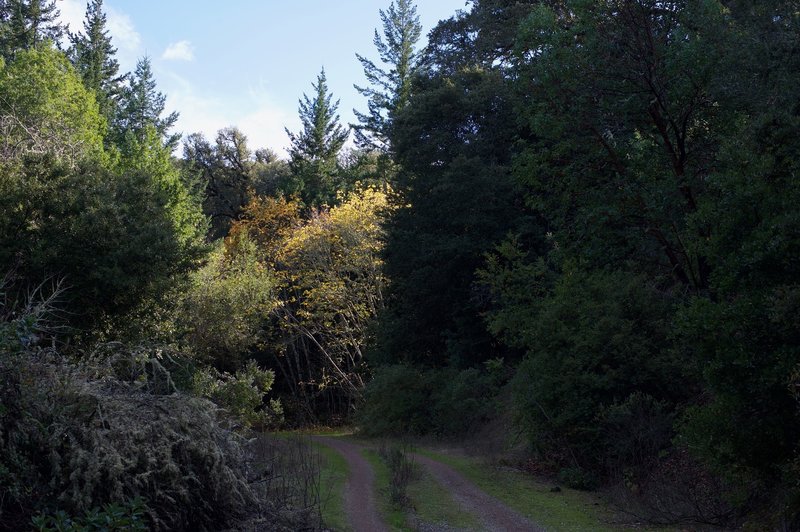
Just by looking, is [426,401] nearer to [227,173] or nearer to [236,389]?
[236,389]

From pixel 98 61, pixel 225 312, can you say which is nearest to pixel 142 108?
pixel 98 61

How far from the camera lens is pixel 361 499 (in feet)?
41.2

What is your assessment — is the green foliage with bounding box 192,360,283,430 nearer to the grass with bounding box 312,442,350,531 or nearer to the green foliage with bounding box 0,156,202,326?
the green foliage with bounding box 0,156,202,326

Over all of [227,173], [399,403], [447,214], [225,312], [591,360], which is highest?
[227,173]

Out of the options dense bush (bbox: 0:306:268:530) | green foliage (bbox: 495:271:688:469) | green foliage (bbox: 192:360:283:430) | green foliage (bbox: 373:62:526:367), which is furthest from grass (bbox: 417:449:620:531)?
green foliage (bbox: 373:62:526:367)

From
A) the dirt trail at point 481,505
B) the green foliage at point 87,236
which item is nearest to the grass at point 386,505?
the dirt trail at point 481,505

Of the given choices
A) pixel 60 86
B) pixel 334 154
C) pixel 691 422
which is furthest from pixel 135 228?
pixel 334 154

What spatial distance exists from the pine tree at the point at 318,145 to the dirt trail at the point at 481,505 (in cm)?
3571

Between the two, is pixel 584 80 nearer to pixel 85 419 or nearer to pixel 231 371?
pixel 85 419

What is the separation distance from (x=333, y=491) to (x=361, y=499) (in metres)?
0.67

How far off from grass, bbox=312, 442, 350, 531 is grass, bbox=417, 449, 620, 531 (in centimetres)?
281

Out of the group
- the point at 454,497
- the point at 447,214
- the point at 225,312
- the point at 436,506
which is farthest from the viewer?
the point at 225,312

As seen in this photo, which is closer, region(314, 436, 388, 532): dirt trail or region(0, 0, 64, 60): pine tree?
region(314, 436, 388, 532): dirt trail

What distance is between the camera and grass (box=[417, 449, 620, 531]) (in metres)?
11.5
